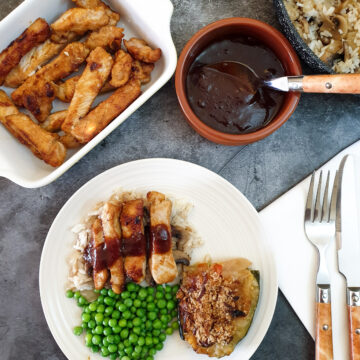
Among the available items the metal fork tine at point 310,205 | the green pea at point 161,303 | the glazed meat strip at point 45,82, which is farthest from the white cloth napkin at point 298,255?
the glazed meat strip at point 45,82

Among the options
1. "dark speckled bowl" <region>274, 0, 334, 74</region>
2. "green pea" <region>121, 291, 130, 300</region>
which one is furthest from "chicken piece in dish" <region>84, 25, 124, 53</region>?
"green pea" <region>121, 291, 130, 300</region>

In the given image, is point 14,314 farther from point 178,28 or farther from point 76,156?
point 178,28

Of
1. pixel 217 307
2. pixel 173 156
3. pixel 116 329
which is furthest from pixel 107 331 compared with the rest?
pixel 173 156

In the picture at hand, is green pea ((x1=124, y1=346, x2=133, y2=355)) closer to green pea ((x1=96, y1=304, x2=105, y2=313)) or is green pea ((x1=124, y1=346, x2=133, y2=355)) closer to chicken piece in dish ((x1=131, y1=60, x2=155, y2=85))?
green pea ((x1=96, y1=304, x2=105, y2=313))

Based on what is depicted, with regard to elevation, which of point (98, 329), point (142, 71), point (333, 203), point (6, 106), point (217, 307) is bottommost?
point (333, 203)

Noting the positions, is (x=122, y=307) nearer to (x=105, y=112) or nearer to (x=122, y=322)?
(x=122, y=322)

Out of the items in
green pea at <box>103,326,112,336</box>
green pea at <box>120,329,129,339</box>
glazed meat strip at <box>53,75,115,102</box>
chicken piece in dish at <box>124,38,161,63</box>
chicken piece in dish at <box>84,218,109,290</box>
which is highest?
glazed meat strip at <box>53,75,115,102</box>

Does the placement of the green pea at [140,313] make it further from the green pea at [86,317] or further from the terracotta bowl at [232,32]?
the terracotta bowl at [232,32]
